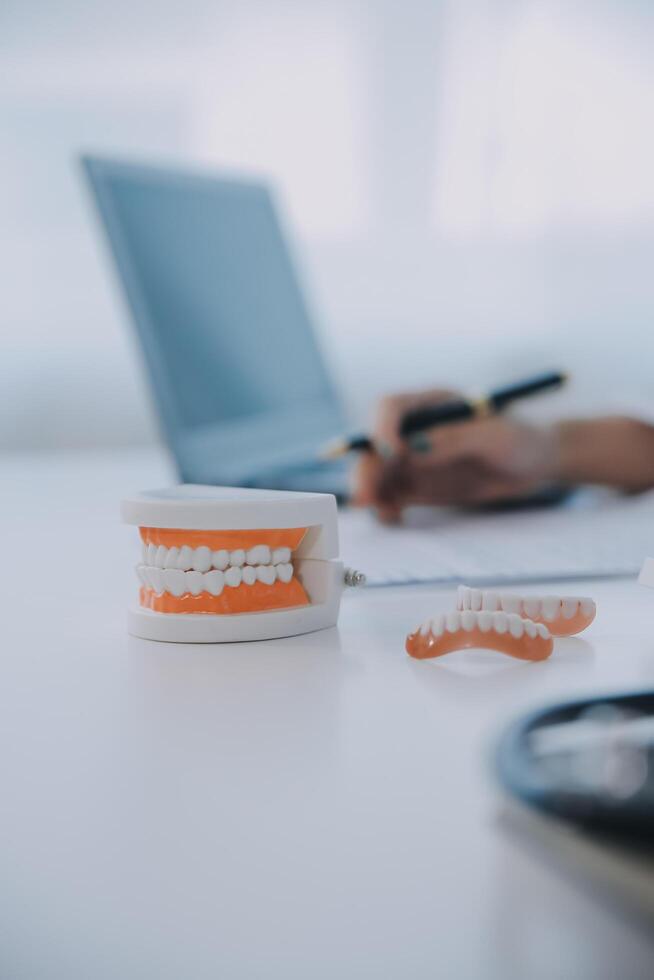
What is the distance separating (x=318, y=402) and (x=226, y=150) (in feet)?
2.33

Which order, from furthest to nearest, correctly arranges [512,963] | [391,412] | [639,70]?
1. [639,70]
2. [391,412]
3. [512,963]

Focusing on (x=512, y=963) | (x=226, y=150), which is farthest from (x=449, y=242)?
(x=512, y=963)

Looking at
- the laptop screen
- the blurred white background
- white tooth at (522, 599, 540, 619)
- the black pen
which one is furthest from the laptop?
white tooth at (522, 599, 540, 619)

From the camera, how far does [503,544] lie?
31.9 inches

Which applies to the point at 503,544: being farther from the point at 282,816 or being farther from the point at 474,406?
the point at 282,816

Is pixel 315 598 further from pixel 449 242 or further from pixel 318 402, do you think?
pixel 449 242

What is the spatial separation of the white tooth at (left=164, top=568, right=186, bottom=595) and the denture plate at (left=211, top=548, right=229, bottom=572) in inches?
0.7

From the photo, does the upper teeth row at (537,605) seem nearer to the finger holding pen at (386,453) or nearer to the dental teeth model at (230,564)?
the dental teeth model at (230,564)

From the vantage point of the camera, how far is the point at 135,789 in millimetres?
323

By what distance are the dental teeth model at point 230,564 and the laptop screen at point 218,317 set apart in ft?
1.65

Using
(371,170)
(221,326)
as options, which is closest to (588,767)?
(221,326)

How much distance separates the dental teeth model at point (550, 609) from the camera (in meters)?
0.51

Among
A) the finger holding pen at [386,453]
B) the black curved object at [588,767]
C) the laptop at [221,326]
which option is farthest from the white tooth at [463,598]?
the laptop at [221,326]

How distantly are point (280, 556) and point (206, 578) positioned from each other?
4 centimetres
